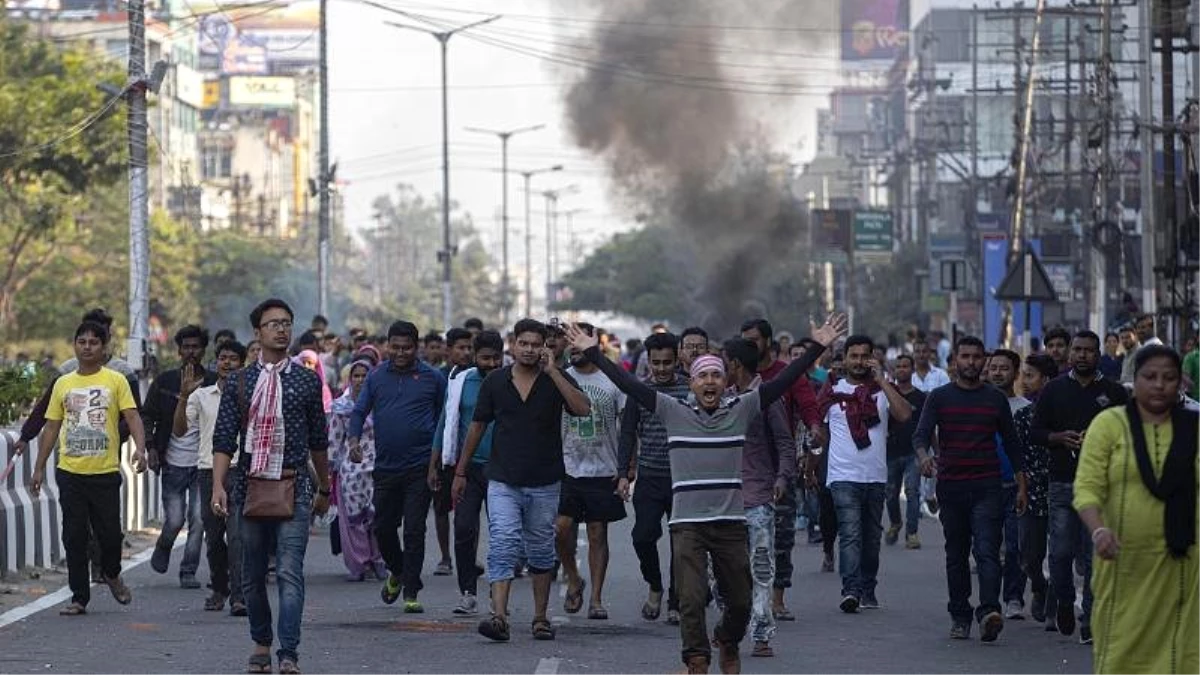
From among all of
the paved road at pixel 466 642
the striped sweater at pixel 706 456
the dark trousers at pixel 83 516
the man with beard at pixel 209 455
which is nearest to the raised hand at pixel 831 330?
the striped sweater at pixel 706 456

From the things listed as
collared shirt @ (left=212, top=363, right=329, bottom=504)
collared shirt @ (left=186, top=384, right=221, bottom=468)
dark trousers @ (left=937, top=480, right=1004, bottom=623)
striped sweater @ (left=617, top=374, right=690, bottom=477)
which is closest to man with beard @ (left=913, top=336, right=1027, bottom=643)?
dark trousers @ (left=937, top=480, right=1004, bottom=623)

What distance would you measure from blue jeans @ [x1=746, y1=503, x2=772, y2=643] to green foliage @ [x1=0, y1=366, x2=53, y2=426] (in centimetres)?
875

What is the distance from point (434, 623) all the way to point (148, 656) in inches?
78.6

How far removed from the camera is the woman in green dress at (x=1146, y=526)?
24.1 ft

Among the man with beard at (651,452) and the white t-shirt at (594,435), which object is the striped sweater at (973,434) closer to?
the man with beard at (651,452)

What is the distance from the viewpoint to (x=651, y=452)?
12.4 meters

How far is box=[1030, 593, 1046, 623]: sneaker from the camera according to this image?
43.7 feet

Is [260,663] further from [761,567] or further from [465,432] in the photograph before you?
[465,432]

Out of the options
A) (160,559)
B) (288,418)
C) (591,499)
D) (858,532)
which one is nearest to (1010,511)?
(858,532)

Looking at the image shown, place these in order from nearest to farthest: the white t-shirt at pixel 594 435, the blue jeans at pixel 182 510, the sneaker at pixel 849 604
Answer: the white t-shirt at pixel 594 435
the sneaker at pixel 849 604
the blue jeans at pixel 182 510

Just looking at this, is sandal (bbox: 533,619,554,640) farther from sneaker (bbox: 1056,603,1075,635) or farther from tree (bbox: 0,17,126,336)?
tree (bbox: 0,17,126,336)

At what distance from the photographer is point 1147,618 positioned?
7.36 metres

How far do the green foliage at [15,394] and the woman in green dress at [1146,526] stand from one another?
1253cm

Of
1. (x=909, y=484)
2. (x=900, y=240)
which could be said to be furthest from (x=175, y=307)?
(x=909, y=484)
